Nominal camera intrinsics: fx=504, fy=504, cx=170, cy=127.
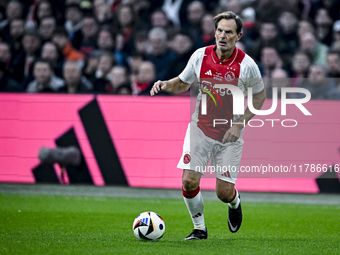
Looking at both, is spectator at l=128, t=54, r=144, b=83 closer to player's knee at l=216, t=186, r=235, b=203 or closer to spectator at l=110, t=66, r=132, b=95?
spectator at l=110, t=66, r=132, b=95

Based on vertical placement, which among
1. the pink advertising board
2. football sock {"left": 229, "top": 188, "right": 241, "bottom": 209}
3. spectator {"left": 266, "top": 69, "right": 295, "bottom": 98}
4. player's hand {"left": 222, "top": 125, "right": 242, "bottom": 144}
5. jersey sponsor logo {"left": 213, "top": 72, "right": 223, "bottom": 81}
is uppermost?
jersey sponsor logo {"left": 213, "top": 72, "right": 223, "bottom": 81}

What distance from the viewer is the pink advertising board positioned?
934 centimetres

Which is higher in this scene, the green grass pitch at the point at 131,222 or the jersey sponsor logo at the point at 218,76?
the jersey sponsor logo at the point at 218,76

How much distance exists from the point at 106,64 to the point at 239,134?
6.40 m

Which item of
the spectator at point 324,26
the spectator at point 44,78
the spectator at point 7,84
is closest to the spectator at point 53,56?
the spectator at point 44,78

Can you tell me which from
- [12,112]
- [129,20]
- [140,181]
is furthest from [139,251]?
[129,20]

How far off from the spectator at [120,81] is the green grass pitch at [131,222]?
2.62 m

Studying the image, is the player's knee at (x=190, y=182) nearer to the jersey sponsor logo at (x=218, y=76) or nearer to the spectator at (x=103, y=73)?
the jersey sponsor logo at (x=218, y=76)

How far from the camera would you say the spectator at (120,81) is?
10.5 metres

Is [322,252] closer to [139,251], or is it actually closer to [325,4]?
[139,251]

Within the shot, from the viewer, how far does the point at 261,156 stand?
31.0ft

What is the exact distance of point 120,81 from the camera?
10.6 m

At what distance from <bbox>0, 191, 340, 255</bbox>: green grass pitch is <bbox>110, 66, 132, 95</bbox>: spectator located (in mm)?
2621

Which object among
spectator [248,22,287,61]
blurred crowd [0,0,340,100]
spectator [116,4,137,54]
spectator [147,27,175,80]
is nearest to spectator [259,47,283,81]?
blurred crowd [0,0,340,100]
